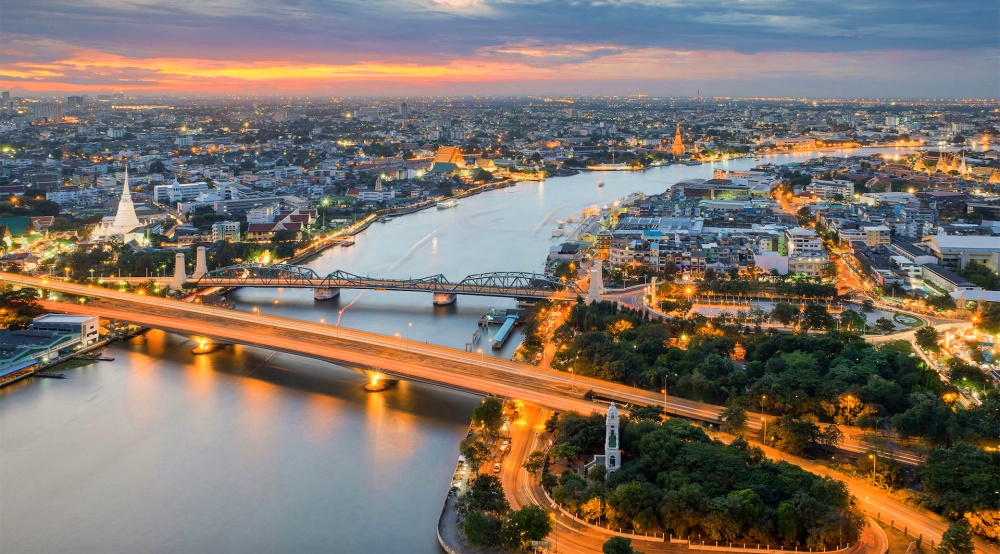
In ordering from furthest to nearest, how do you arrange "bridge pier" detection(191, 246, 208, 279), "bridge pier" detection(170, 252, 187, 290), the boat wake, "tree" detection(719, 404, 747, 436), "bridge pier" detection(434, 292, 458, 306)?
the boat wake
"bridge pier" detection(191, 246, 208, 279)
"bridge pier" detection(170, 252, 187, 290)
"bridge pier" detection(434, 292, 458, 306)
"tree" detection(719, 404, 747, 436)

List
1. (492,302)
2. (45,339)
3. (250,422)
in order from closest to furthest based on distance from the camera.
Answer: (250,422) → (45,339) → (492,302)

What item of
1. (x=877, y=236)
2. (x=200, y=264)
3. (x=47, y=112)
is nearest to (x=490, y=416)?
(x=200, y=264)

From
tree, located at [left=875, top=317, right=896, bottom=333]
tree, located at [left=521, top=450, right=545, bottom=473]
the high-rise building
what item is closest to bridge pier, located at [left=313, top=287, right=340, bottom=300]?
tree, located at [left=521, top=450, right=545, bottom=473]

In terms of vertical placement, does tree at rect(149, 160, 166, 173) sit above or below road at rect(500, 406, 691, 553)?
above

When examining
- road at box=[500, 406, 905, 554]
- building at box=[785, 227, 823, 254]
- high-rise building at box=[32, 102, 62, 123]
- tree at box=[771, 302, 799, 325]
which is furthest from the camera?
high-rise building at box=[32, 102, 62, 123]

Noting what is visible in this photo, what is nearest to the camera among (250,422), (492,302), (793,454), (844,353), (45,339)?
(793,454)

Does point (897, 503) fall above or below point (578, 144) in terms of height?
below

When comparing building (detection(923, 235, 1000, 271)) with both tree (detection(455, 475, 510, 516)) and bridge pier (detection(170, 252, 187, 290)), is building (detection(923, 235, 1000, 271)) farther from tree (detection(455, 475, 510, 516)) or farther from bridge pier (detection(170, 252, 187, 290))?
bridge pier (detection(170, 252, 187, 290))

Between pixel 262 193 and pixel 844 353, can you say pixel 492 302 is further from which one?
pixel 262 193

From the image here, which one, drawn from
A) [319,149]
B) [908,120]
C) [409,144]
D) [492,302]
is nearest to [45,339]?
[492,302]
